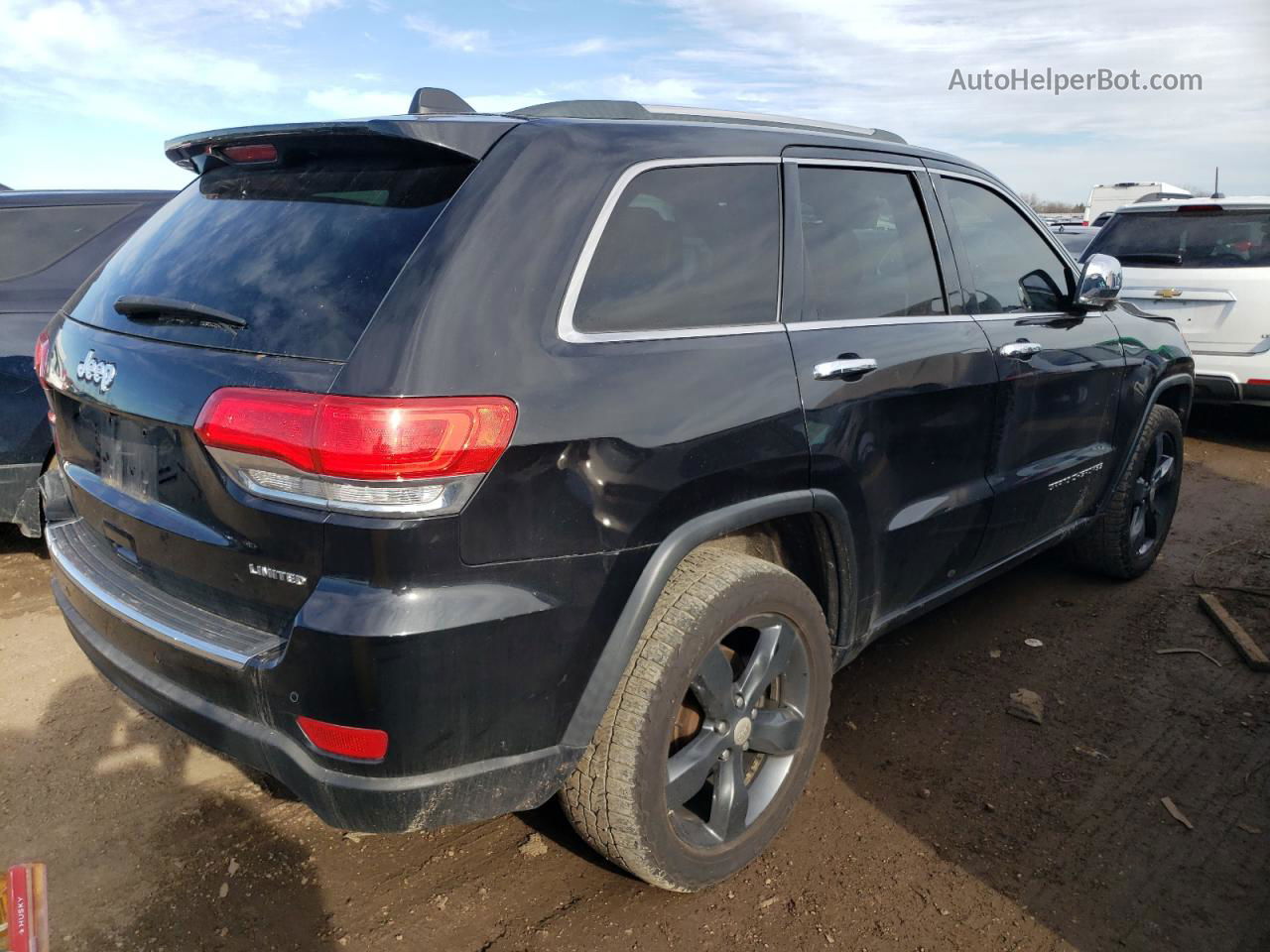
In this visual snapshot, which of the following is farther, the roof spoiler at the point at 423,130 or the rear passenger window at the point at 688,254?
the rear passenger window at the point at 688,254

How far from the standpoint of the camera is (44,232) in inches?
179

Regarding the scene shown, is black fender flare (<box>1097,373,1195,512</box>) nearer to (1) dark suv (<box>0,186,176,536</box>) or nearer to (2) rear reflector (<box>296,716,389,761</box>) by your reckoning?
(2) rear reflector (<box>296,716,389,761</box>)

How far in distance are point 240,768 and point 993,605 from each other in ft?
10.5

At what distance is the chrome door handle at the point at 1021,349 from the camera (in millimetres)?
3297

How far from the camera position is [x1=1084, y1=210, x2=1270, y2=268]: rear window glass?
6.89 metres

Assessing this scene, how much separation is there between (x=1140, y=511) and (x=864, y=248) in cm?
256

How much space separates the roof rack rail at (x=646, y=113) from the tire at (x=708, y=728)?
110cm

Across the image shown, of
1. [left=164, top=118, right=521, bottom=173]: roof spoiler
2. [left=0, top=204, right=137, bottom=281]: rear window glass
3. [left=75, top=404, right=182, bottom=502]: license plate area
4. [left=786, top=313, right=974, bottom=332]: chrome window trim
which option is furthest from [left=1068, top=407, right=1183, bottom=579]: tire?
[left=0, top=204, right=137, bottom=281]: rear window glass

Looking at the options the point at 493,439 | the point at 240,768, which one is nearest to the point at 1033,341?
the point at 493,439

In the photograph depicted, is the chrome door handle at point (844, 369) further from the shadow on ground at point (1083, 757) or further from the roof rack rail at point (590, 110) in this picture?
the shadow on ground at point (1083, 757)

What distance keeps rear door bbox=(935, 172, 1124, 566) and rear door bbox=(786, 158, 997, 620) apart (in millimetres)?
136

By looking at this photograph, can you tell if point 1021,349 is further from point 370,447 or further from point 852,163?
point 370,447

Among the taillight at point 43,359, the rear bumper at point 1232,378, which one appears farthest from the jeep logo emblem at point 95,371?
the rear bumper at point 1232,378

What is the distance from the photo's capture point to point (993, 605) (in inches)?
175
